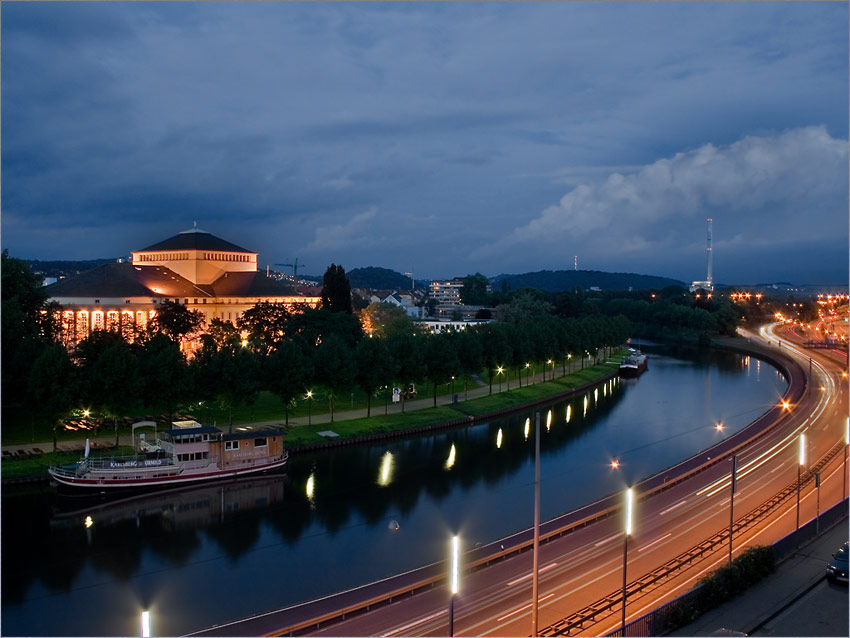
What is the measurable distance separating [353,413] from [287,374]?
5.65 metres

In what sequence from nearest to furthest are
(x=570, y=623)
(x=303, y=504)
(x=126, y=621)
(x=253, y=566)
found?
(x=570, y=623) → (x=126, y=621) → (x=253, y=566) → (x=303, y=504)

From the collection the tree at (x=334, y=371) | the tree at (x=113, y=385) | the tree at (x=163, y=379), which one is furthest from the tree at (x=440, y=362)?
the tree at (x=113, y=385)

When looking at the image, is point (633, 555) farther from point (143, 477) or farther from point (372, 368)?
point (372, 368)

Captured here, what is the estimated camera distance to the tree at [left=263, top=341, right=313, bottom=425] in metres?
37.8

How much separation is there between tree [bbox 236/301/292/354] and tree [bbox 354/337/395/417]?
17022 millimetres

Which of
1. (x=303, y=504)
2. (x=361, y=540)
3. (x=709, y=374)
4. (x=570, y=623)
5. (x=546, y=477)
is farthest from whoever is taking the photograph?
(x=709, y=374)

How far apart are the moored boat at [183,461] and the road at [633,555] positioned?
13815 mm

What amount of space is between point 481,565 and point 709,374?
54069mm

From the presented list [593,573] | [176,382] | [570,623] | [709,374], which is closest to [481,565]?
[593,573]

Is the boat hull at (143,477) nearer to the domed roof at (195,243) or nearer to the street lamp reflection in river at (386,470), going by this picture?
the street lamp reflection in river at (386,470)

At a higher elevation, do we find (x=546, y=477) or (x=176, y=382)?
(x=176, y=382)

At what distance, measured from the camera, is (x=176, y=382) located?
113 feet

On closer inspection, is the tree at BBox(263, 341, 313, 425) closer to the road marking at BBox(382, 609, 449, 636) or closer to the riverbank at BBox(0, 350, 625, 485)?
the riverbank at BBox(0, 350, 625, 485)

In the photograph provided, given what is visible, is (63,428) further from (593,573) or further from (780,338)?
(780,338)
